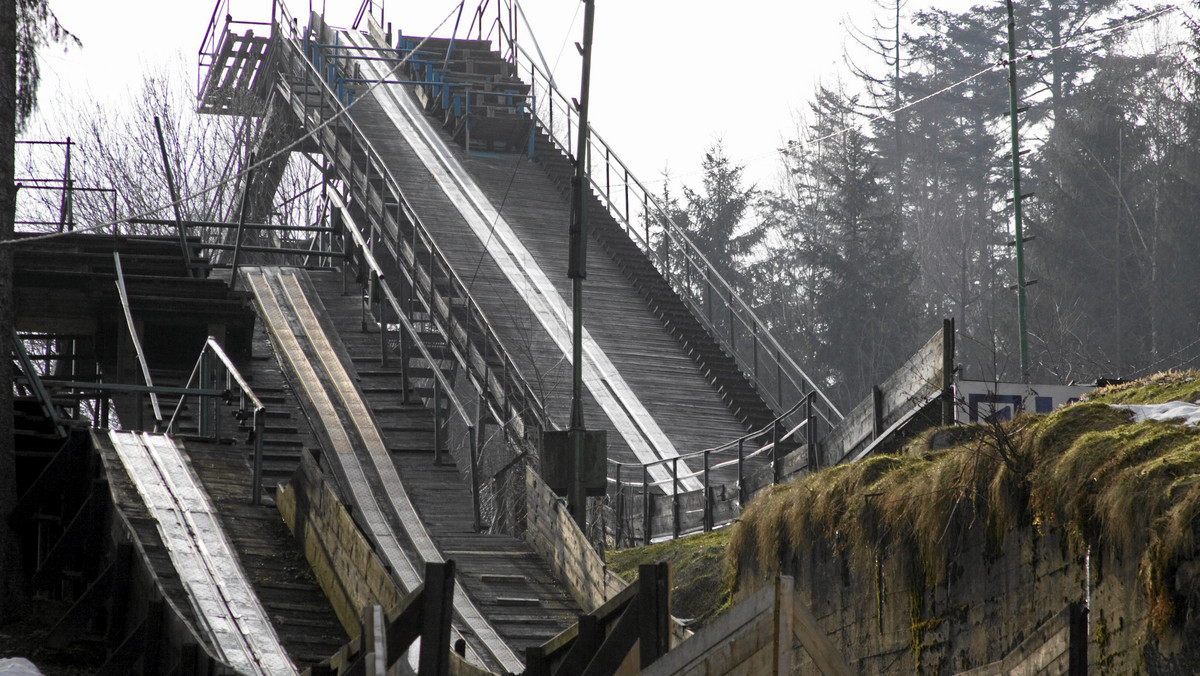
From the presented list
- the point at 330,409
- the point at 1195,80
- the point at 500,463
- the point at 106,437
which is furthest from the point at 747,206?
the point at 106,437

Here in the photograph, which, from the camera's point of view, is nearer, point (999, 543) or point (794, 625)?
point (794, 625)

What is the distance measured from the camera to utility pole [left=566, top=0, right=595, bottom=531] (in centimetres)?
1608

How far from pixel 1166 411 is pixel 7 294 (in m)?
9.58

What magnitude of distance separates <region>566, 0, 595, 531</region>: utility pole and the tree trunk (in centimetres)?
530

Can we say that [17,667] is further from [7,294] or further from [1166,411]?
[1166,411]

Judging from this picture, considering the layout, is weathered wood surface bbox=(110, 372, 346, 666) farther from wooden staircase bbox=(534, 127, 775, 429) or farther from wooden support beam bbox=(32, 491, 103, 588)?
wooden staircase bbox=(534, 127, 775, 429)

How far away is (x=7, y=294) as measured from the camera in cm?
1388

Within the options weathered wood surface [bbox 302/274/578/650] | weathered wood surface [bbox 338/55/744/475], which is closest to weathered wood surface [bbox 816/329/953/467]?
weathered wood surface [bbox 302/274/578/650]

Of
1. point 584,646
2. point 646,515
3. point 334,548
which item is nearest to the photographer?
point 584,646

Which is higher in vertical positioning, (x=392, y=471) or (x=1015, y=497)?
(x=1015, y=497)

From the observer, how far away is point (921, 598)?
11836mm

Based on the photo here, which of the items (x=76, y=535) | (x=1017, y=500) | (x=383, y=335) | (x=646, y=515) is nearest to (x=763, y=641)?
(x=1017, y=500)

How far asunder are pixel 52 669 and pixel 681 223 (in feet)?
147

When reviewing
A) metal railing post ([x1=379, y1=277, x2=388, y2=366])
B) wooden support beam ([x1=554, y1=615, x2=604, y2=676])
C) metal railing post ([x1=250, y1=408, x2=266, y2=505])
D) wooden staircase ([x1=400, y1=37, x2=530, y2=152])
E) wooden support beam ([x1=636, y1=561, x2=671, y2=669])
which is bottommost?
wooden support beam ([x1=554, y1=615, x2=604, y2=676])
